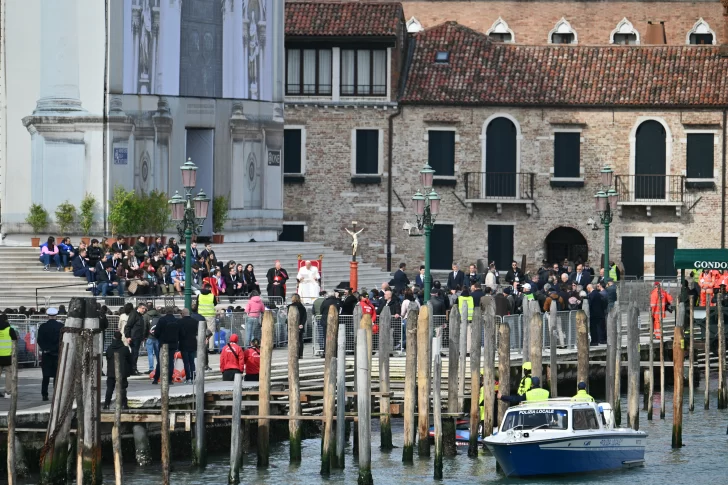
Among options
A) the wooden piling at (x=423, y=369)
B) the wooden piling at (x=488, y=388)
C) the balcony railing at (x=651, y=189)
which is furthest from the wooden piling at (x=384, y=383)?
the balcony railing at (x=651, y=189)

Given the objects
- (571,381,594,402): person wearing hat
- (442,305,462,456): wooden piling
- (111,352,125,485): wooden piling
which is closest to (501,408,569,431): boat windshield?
(571,381,594,402): person wearing hat

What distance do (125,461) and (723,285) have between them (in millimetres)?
21092

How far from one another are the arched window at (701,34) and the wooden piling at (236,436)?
39474 mm

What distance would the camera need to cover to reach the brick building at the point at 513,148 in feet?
187

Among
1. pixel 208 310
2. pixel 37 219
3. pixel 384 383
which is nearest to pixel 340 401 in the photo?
pixel 384 383

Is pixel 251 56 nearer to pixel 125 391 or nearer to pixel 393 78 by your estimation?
pixel 393 78

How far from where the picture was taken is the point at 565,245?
190 ft

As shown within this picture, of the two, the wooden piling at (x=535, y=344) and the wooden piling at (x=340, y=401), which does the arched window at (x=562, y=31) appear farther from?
the wooden piling at (x=340, y=401)

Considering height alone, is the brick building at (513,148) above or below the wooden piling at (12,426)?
above

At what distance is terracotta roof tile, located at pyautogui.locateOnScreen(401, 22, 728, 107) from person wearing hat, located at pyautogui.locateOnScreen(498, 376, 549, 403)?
26511 millimetres

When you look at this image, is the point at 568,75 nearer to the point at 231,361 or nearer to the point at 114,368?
the point at 231,361

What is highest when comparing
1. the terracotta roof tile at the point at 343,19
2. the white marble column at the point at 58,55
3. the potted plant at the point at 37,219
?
the terracotta roof tile at the point at 343,19

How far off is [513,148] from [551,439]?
28.6 m

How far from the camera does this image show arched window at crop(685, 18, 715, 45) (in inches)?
2525
